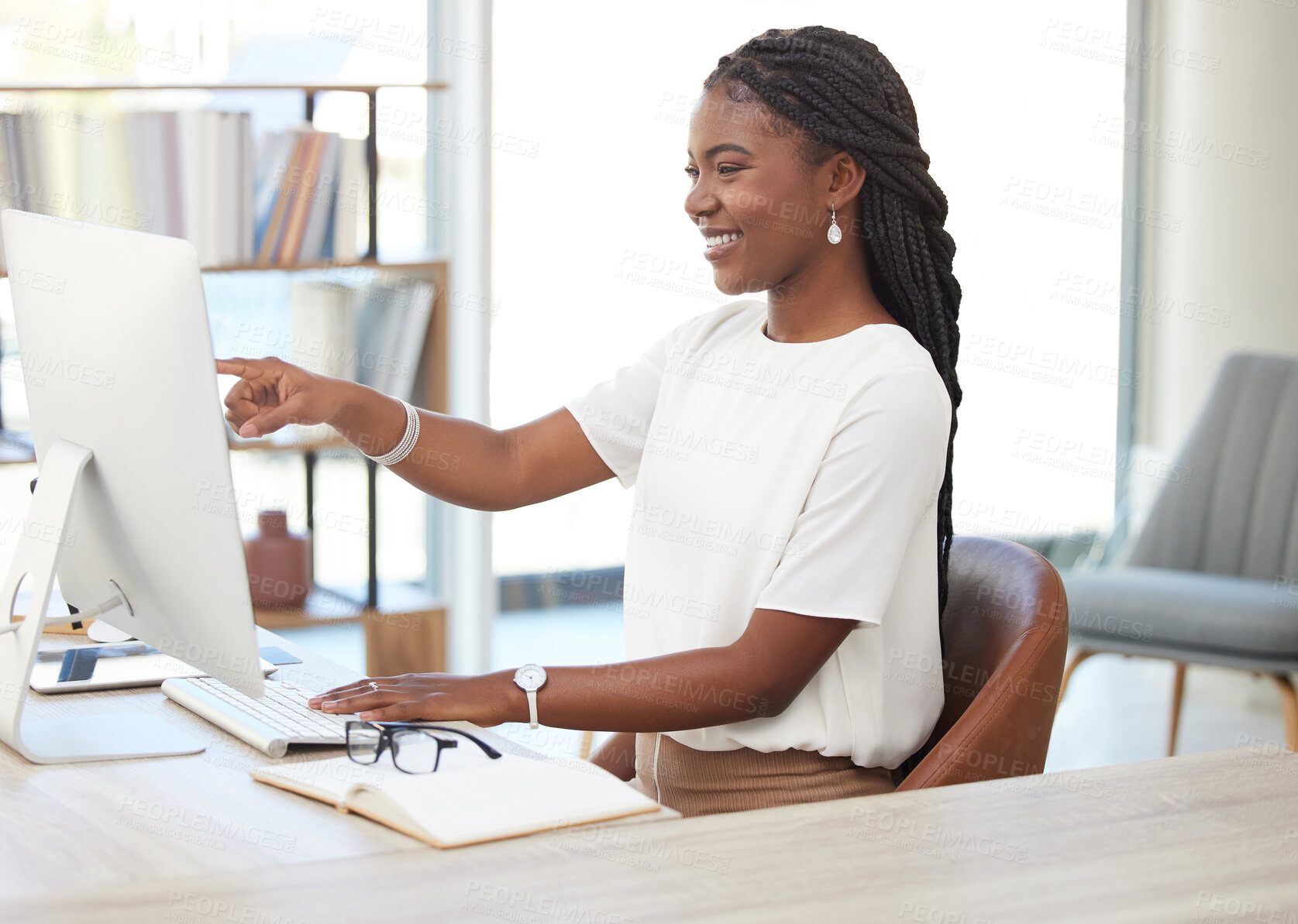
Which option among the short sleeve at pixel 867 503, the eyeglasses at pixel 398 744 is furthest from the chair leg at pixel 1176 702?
the eyeglasses at pixel 398 744

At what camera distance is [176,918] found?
91 cm

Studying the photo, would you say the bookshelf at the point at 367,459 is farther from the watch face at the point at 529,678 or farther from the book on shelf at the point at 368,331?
the watch face at the point at 529,678

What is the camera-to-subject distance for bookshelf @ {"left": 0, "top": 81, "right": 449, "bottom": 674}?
2.80m

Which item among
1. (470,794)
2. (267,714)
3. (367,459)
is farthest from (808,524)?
(367,459)

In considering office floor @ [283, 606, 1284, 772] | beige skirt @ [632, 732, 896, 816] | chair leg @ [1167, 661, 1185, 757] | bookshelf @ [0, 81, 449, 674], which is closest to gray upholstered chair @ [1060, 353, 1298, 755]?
chair leg @ [1167, 661, 1185, 757]

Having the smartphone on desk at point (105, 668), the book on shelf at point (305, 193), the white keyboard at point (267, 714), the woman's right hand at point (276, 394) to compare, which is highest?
the book on shelf at point (305, 193)

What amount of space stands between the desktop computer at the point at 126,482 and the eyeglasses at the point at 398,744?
0.10 metres

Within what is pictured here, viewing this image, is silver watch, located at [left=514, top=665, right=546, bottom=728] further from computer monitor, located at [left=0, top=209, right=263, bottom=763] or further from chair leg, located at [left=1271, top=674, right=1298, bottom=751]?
chair leg, located at [left=1271, top=674, right=1298, bottom=751]

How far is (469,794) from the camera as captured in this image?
1136 mm

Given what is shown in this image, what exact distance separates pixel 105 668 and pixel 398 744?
557 mm

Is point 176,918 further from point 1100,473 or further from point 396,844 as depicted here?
point 1100,473

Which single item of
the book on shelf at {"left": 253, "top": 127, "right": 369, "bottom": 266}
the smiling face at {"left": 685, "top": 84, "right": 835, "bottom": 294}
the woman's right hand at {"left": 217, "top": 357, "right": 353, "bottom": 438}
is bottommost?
the woman's right hand at {"left": 217, "top": 357, "right": 353, "bottom": 438}

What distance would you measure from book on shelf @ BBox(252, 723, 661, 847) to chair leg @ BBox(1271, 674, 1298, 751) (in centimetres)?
218

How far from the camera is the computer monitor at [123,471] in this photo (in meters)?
1.15
